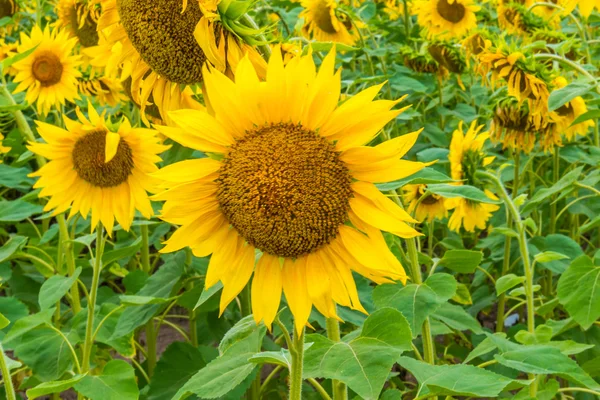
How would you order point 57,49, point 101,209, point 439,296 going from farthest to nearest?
point 57,49 < point 101,209 < point 439,296

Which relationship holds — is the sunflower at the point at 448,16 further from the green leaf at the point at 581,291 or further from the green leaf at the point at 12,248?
the green leaf at the point at 12,248

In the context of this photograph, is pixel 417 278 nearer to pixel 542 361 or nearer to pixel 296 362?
pixel 542 361

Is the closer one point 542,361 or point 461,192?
point 542,361

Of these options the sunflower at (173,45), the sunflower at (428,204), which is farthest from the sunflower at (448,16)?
the sunflower at (173,45)

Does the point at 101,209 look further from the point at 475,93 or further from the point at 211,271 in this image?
the point at 475,93

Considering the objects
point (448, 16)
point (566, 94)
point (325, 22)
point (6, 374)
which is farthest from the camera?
point (448, 16)

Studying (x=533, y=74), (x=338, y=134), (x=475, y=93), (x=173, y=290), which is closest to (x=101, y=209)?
(x=173, y=290)

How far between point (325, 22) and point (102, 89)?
101 cm

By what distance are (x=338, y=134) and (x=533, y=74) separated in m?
1.24

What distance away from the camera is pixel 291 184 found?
3.09 ft

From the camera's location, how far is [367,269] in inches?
38.1

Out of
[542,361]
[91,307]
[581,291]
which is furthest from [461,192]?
[91,307]

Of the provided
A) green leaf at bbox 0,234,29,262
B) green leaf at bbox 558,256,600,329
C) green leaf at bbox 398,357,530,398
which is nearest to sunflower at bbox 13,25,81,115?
green leaf at bbox 0,234,29,262

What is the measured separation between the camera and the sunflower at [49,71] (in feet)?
9.35
